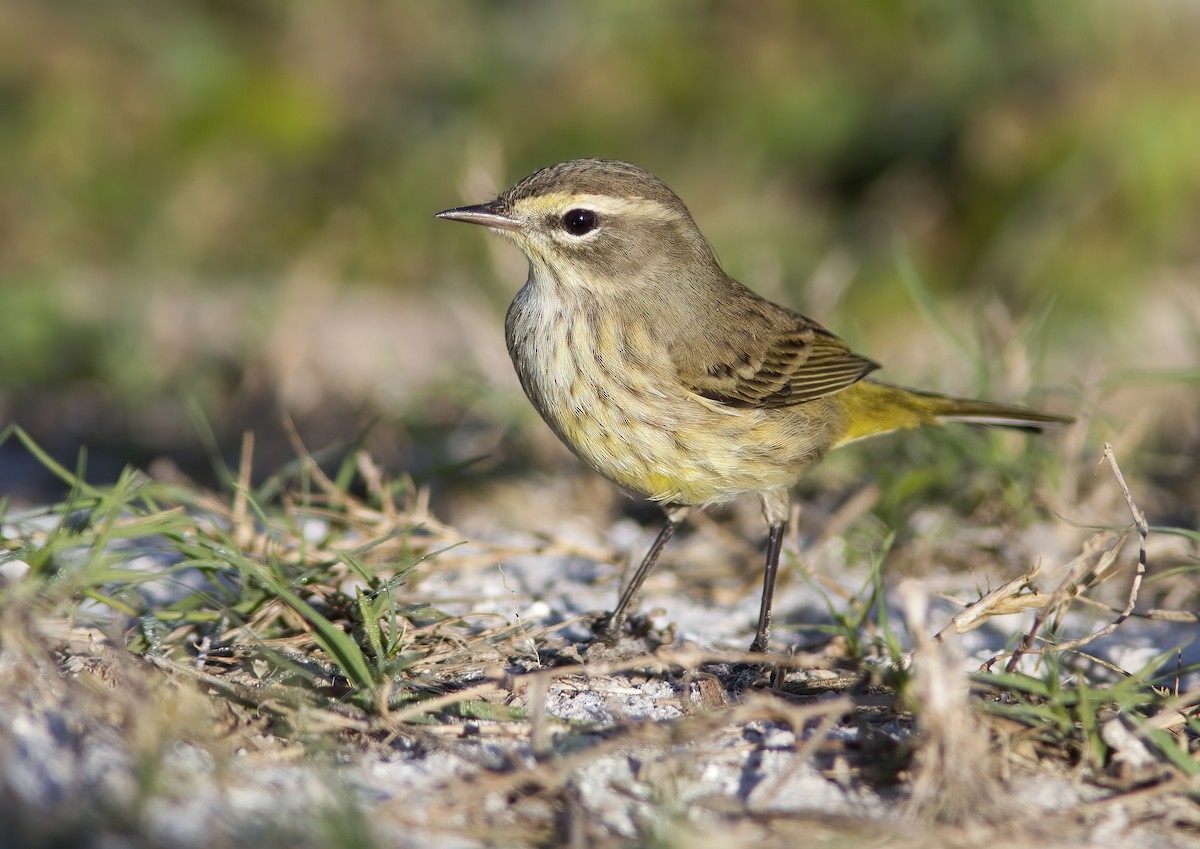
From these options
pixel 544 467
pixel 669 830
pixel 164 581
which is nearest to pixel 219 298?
pixel 544 467

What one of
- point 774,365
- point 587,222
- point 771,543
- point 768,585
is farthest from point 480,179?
point 768,585

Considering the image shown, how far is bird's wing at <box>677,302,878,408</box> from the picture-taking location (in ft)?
15.2

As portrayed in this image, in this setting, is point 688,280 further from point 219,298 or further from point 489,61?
point 489,61

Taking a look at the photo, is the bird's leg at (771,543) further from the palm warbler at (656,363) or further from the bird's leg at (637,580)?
the bird's leg at (637,580)

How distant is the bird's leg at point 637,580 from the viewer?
14.1ft

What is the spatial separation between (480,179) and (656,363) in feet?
8.10

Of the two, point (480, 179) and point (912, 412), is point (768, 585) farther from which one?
point (480, 179)

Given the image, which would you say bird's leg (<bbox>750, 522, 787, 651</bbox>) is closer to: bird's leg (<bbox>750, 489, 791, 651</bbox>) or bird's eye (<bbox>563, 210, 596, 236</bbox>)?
bird's leg (<bbox>750, 489, 791, 651</bbox>)

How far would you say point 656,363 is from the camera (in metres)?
4.46

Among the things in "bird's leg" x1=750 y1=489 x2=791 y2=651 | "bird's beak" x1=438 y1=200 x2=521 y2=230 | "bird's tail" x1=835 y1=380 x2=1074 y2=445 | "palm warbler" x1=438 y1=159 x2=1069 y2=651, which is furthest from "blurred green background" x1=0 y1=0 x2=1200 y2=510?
"bird's leg" x1=750 y1=489 x2=791 y2=651

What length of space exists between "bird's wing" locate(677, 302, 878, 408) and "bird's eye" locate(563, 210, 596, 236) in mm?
635

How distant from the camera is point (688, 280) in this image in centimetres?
487

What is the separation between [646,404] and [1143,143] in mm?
6089

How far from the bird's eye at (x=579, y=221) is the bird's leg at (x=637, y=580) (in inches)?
43.7
